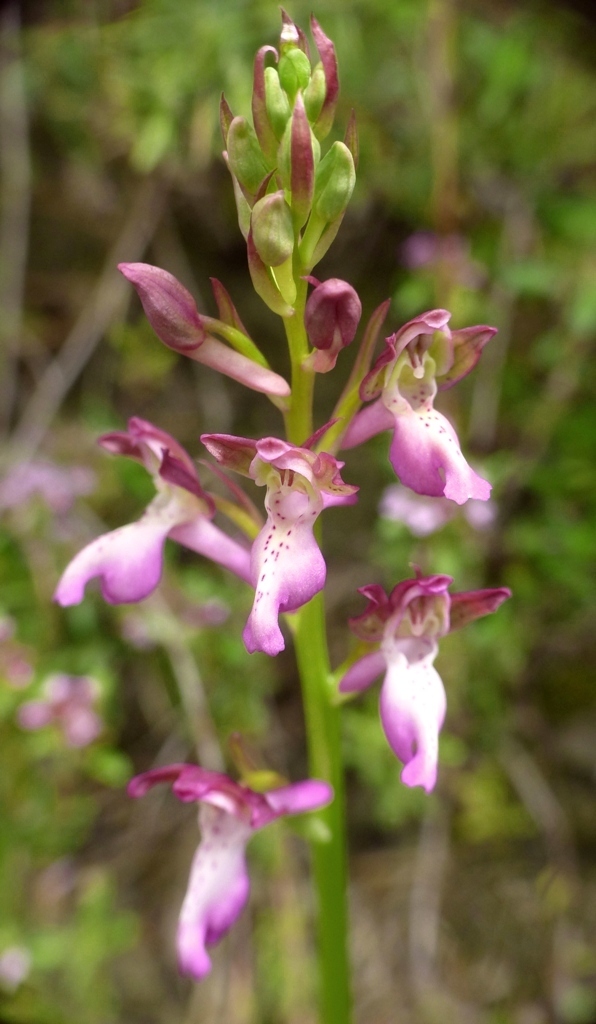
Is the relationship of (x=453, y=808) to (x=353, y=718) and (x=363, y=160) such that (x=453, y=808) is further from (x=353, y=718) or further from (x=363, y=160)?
(x=363, y=160)

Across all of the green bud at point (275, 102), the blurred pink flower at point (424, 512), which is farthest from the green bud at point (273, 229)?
the blurred pink flower at point (424, 512)

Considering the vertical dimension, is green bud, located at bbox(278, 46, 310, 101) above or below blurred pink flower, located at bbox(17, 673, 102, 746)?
above

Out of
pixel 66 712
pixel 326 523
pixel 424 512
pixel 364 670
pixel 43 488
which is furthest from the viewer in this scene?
pixel 326 523

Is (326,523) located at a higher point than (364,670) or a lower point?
lower

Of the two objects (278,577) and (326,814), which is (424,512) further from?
(278,577)

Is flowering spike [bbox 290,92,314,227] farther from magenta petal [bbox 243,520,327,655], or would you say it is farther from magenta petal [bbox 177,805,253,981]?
magenta petal [bbox 177,805,253,981]

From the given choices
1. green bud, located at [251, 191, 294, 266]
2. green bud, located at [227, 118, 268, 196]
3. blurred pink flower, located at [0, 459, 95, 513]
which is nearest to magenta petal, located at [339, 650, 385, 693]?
Answer: green bud, located at [251, 191, 294, 266]

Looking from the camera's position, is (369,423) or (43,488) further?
(43,488)

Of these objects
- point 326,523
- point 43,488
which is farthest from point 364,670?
point 326,523
